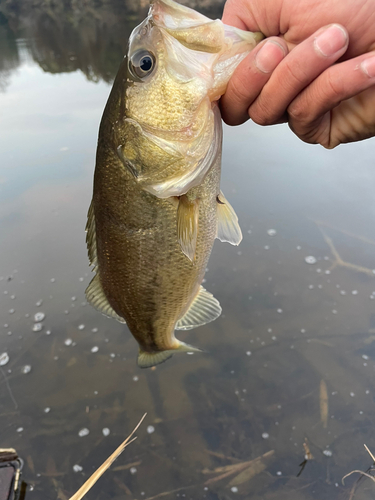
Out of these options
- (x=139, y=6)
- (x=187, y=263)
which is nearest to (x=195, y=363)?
(x=187, y=263)

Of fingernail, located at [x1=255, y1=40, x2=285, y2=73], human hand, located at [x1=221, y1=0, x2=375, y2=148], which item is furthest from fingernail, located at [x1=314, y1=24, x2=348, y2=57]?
fingernail, located at [x1=255, y1=40, x2=285, y2=73]

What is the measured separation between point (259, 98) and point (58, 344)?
8.74 ft

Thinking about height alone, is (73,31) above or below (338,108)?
above

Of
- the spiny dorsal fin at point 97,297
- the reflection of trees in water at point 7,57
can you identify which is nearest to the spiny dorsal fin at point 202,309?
the spiny dorsal fin at point 97,297

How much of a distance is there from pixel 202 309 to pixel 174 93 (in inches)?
40.9

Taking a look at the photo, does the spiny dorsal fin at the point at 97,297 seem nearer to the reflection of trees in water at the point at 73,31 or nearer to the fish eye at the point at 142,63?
the fish eye at the point at 142,63

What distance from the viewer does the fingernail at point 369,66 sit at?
0.85 meters

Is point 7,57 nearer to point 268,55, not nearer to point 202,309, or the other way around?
point 202,309

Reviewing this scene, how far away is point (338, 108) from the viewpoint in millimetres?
1287

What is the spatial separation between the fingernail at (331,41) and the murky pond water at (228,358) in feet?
7.75

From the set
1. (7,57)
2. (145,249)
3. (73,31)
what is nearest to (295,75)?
(145,249)

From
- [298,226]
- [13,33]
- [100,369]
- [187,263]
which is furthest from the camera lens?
[13,33]

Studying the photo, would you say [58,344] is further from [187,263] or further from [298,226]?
[298,226]

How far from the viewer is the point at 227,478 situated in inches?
84.6
